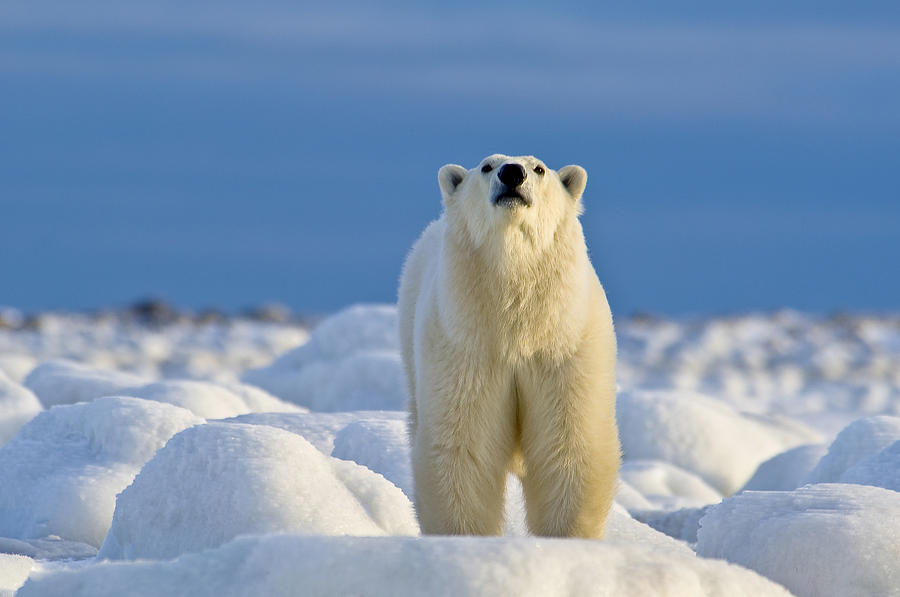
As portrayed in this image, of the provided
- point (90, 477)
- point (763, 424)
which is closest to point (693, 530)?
point (90, 477)

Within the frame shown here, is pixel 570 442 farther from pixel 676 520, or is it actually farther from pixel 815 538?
pixel 676 520

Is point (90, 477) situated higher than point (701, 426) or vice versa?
point (90, 477)

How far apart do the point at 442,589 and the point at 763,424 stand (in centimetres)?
880

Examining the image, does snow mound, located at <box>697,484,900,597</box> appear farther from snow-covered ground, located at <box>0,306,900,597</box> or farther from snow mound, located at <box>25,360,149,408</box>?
snow mound, located at <box>25,360,149,408</box>

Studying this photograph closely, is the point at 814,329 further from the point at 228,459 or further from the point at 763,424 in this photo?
the point at 228,459

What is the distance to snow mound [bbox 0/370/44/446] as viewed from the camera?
8492mm

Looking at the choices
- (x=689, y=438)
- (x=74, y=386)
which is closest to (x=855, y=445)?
(x=689, y=438)

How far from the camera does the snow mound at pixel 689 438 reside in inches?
395

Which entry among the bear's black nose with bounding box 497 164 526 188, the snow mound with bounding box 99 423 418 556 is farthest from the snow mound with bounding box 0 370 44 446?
the bear's black nose with bounding box 497 164 526 188

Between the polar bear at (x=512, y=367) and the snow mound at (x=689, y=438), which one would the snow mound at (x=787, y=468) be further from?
the polar bear at (x=512, y=367)

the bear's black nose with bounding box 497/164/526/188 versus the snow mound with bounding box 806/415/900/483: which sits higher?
the bear's black nose with bounding box 497/164/526/188

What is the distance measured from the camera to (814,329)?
109 ft

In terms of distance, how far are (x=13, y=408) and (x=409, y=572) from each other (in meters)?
6.29

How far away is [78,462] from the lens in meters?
6.45
